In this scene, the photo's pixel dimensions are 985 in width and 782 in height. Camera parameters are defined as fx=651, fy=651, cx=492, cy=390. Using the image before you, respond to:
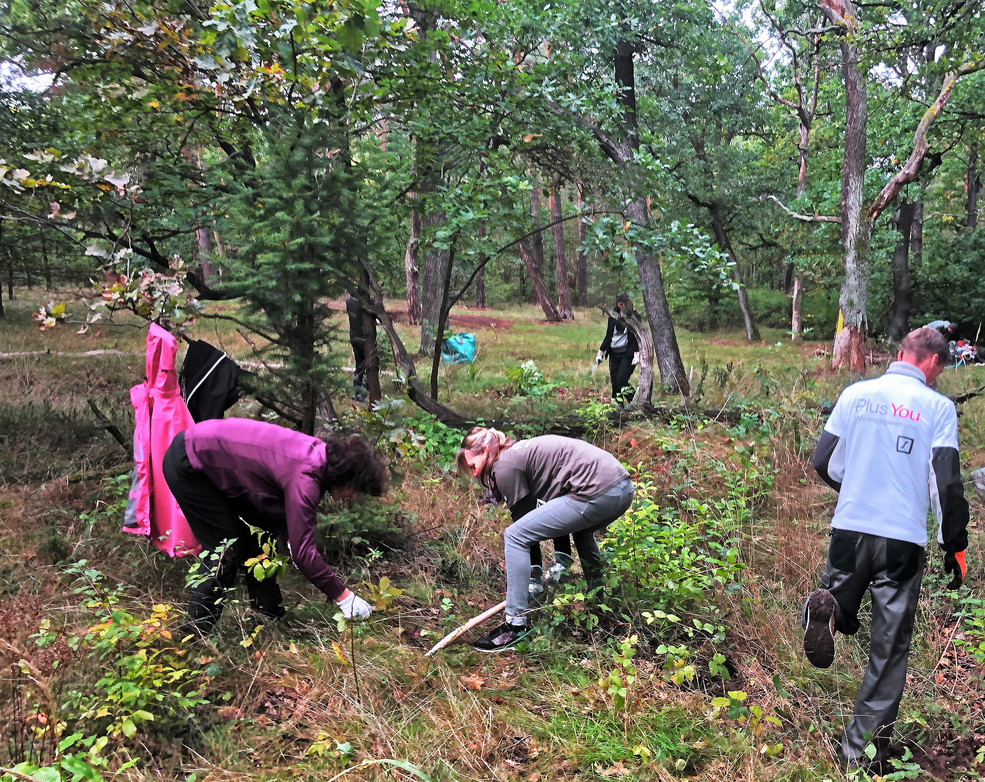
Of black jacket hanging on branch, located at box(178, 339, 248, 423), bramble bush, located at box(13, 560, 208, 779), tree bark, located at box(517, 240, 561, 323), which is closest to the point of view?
bramble bush, located at box(13, 560, 208, 779)

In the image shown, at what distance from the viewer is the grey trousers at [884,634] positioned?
110 inches

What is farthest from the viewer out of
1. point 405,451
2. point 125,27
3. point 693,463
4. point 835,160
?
point 835,160

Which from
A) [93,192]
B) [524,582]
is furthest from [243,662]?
[93,192]

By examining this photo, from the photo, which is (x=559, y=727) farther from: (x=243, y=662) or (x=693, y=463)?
(x=693, y=463)

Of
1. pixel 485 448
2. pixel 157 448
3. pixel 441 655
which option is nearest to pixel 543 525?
pixel 485 448

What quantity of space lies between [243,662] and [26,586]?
1479 mm

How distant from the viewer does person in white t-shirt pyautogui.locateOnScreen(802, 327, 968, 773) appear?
2.78 metres

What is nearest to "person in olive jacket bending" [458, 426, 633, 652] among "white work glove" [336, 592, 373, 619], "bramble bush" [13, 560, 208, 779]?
"white work glove" [336, 592, 373, 619]

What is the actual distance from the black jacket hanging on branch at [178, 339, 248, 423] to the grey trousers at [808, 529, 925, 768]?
3641 millimetres

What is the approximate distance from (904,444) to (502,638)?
215cm

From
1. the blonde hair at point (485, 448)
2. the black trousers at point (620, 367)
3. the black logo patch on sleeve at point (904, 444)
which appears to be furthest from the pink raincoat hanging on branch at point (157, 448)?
the black trousers at point (620, 367)

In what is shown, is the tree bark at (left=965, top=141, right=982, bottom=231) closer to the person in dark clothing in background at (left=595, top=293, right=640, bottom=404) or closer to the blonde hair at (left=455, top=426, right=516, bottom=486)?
the person in dark clothing in background at (left=595, top=293, right=640, bottom=404)

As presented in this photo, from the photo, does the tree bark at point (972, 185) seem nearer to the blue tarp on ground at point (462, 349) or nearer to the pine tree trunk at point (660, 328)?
the pine tree trunk at point (660, 328)

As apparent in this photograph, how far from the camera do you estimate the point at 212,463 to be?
10.4 feet
